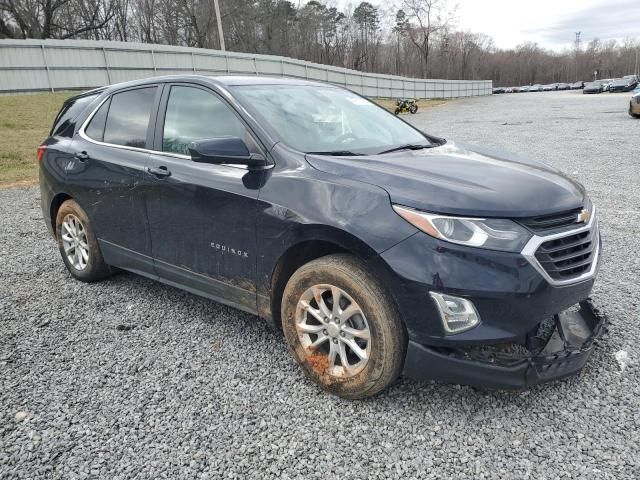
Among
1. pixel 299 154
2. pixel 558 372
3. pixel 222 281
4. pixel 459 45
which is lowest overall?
pixel 558 372

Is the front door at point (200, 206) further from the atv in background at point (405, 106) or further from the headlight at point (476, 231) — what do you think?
the atv in background at point (405, 106)

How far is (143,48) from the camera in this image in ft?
78.5

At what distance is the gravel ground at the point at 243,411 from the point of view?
217 cm

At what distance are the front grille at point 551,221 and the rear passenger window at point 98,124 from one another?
3.36 meters

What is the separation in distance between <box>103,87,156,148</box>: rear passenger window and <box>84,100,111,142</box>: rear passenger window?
0.21 feet

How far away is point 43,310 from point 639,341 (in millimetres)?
4293

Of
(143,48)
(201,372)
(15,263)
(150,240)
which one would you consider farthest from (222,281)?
(143,48)

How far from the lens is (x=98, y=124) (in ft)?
13.4

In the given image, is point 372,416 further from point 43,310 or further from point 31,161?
point 31,161

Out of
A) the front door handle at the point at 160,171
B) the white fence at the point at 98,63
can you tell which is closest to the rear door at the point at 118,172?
the front door handle at the point at 160,171

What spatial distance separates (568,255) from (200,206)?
6.92ft

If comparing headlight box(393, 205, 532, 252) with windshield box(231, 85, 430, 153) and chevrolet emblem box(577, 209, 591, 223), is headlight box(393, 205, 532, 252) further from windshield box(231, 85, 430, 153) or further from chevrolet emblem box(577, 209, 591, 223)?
windshield box(231, 85, 430, 153)

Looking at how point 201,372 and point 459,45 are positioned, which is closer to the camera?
point 201,372

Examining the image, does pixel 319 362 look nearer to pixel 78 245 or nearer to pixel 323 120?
pixel 323 120
